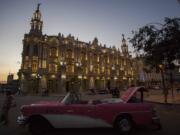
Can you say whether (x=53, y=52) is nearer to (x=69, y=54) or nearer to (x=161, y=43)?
(x=69, y=54)

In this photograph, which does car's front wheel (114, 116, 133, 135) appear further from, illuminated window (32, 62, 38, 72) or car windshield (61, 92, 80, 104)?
illuminated window (32, 62, 38, 72)

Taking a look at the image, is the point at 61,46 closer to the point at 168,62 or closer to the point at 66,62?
the point at 66,62

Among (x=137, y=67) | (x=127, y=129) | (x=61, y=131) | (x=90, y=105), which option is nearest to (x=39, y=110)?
(x=61, y=131)

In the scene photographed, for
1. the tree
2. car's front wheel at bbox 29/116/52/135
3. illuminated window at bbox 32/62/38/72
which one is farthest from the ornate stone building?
car's front wheel at bbox 29/116/52/135

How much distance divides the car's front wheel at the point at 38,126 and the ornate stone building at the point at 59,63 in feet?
155

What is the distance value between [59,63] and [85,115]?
54272 mm

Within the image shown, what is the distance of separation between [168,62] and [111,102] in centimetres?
1297

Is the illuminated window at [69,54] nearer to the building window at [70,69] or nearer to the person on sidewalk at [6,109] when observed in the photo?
the building window at [70,69]

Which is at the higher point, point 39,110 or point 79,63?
point 79,63

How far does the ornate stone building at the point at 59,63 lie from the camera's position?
56344 millimetres

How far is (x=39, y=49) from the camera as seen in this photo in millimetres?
58875

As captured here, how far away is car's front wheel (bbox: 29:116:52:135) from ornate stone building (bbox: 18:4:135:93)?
47.2 metres

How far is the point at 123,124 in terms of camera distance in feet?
27.5

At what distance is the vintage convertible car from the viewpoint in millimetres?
7969
